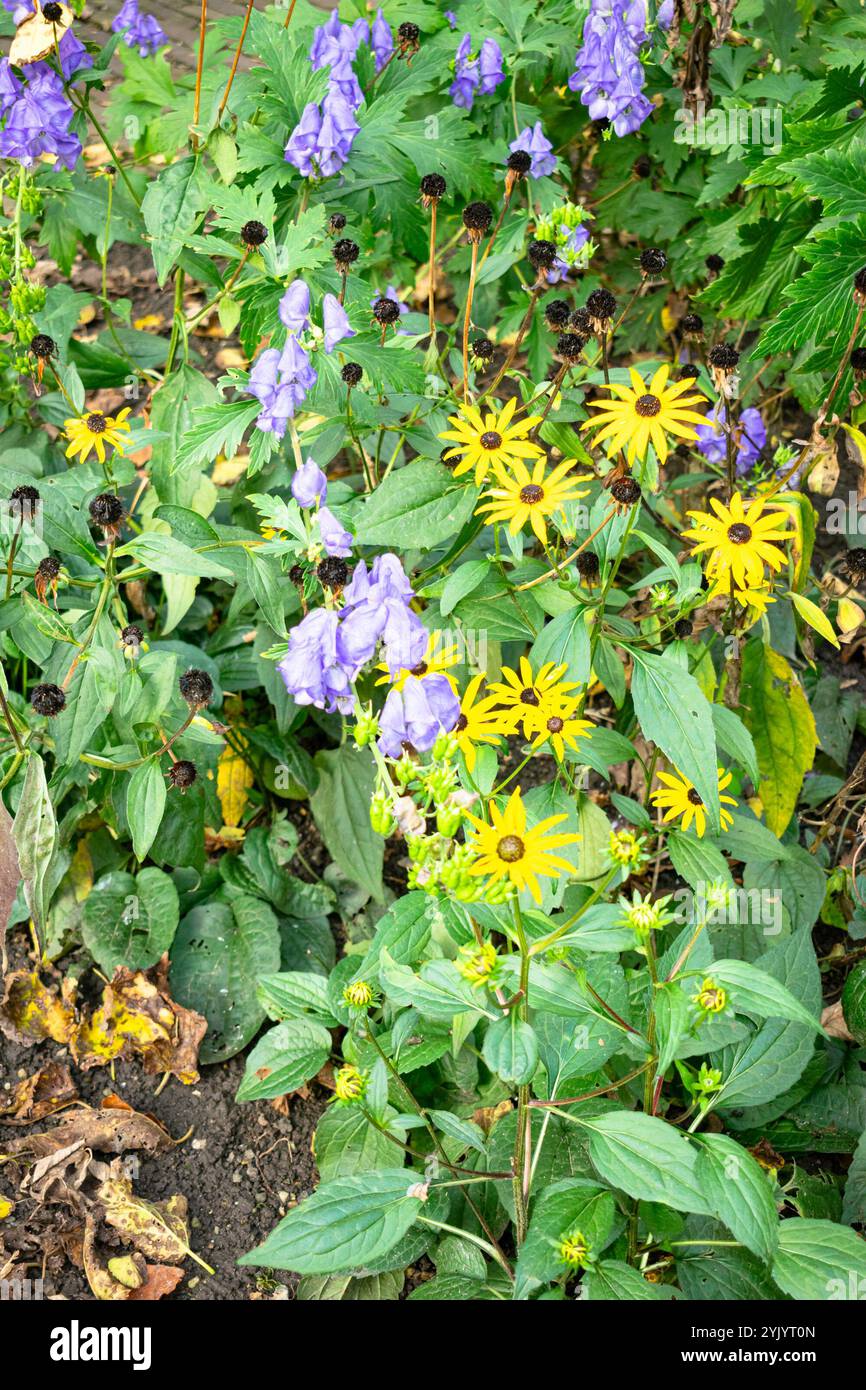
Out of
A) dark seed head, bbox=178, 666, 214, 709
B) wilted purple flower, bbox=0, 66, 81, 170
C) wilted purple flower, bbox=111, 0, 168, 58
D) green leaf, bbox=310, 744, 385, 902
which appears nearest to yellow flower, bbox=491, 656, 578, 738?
dark seed head, bbox=178, 666, 214, 709

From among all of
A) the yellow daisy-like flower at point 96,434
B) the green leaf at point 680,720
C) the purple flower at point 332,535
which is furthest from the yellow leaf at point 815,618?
the yellow daisy-like flower at point 96,434

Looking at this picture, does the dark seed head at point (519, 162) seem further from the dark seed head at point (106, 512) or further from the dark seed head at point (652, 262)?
the dark seed head at point (106, 512)

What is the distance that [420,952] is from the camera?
6.81ft

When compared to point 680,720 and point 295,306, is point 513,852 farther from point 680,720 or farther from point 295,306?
point 295,306

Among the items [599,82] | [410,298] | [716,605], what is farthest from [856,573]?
[410,298]

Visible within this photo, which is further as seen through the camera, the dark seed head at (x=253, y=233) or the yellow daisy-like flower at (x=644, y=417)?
the dark seed head at (x=253, y=233)

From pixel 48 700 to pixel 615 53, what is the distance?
1743 millimetres

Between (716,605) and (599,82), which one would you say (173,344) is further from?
(716,605)

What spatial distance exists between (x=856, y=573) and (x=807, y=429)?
69.9 inches

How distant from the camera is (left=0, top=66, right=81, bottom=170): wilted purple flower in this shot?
9.05 feet

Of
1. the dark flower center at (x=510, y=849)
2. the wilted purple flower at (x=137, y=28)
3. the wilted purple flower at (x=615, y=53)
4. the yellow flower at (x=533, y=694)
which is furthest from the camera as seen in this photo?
the wilted purple flower at (x=137, y=28)

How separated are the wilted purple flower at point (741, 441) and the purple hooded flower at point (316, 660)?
4.49ft

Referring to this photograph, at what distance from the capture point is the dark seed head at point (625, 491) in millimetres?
1978

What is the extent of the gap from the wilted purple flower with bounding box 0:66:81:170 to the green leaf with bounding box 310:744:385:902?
4.78ft
